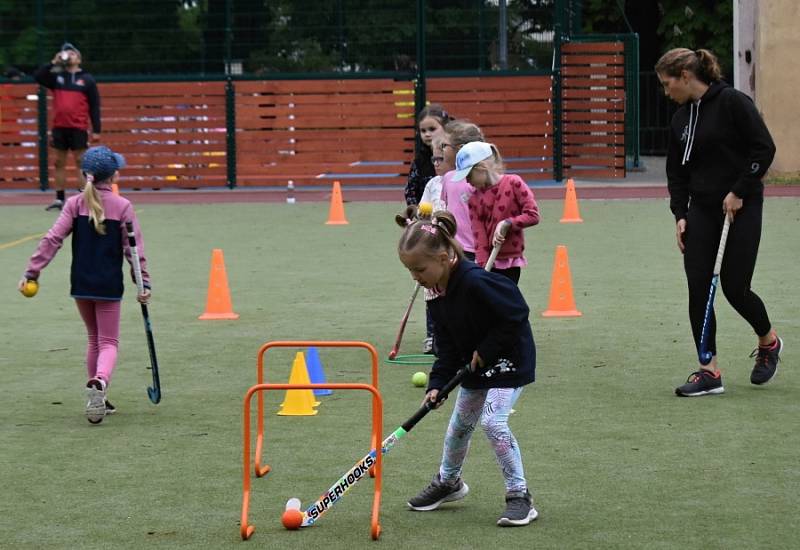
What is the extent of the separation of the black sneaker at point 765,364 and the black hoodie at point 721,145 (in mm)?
970

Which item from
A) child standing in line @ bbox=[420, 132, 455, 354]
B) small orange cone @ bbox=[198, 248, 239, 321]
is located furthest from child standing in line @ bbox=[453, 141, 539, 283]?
small orange cone @ bbox=[198, 248, 239, 321]

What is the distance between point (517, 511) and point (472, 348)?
67cm

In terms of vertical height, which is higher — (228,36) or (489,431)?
(228,36)

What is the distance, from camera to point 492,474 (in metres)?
6.91

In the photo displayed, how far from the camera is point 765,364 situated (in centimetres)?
890

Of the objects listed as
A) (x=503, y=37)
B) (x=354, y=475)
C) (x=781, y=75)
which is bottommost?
(x=354, y=475)

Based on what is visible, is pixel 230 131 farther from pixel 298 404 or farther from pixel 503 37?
pixel 298 404

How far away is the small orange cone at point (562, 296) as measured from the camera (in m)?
11.7

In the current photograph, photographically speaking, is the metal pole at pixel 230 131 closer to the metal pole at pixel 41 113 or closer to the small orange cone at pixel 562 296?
the metal pole at pixel 41 113

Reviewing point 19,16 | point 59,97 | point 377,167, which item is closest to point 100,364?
point 59,97

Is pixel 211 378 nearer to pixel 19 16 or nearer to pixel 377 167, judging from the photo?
pixel 377 167

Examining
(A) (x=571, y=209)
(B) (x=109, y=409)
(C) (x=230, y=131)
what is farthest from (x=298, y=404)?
(C) (x=230, y=131)

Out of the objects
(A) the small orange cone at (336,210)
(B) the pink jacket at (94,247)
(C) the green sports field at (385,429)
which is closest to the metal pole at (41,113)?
(A) the small orange cone at (336,210)

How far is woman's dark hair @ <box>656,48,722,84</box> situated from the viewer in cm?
848
